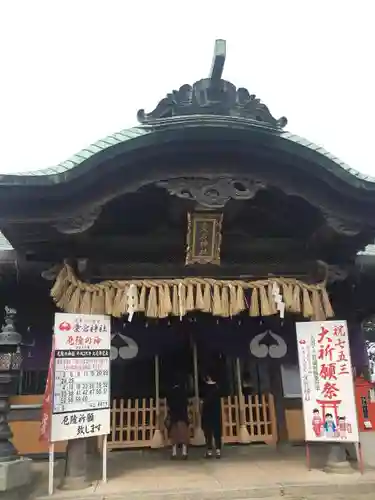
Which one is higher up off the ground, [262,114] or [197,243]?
[262,114]

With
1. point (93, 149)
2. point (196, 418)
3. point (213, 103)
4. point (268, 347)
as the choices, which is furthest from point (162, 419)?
point (213, 103)

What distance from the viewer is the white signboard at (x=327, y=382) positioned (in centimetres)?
610

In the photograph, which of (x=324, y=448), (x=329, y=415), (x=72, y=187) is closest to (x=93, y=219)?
(x=72, y=187)

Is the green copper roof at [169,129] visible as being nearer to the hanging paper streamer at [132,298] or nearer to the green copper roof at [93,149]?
the green copper roof at [93,149]

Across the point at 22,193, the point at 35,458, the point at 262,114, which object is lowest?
the point at 35,458

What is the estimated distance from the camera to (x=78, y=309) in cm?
617

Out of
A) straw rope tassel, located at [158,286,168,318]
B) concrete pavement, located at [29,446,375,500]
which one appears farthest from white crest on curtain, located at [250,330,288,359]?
straw rope tassel, located at [158,286,168,318]

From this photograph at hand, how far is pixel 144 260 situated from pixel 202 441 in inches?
153

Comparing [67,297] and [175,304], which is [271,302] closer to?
[175,304]

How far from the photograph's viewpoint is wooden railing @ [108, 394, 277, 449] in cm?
855

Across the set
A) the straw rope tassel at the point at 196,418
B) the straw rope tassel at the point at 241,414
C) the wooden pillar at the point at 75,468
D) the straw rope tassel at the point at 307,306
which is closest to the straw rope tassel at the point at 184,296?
the straw rope tassel at the point at 307,306

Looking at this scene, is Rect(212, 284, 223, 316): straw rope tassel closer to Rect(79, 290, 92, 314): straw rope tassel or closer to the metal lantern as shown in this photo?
Rect(79, 290, 92, 314): straw rope tassel

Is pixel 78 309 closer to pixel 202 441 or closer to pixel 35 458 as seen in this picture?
pixel 35 458

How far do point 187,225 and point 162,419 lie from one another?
4.24 m
